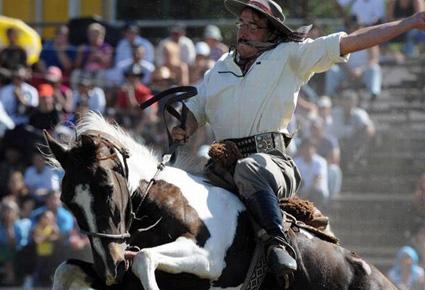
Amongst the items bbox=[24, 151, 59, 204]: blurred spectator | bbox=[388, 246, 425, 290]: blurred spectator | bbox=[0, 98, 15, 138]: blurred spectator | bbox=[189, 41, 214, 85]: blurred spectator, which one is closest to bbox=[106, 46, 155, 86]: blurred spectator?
→ bbox=[189, 41, 214, 85]: blurred spectator

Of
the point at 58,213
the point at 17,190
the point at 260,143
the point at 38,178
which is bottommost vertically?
the point at 58,213

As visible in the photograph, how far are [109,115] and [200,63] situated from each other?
4.34 ft

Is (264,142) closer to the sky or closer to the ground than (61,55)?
closer to the sky

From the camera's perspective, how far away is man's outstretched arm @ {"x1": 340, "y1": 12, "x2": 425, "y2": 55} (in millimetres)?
7293

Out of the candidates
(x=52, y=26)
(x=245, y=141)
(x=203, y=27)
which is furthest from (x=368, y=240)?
(x=245, y=141)

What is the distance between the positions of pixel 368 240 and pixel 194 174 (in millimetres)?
8162

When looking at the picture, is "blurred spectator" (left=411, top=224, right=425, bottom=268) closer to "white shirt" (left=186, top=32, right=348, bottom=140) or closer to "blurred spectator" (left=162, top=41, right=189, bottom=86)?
"blurred spectator" (left=162, top=41, right=189, bottom=86)

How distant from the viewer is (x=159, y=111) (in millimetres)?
15742

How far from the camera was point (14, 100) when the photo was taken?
53.1 ft

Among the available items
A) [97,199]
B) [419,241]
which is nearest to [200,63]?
[419,241]

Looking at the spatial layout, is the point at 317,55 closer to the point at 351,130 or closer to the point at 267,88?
the point at 267,88

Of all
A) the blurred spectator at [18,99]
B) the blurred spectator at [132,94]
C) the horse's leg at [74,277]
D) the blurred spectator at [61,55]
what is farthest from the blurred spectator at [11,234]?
the horse's leg at [74,277]

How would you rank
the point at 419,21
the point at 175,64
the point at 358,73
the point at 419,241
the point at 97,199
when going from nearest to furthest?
the point at 97,199 < the point at 419,21 < the point at 419,241 < the point at 358,73 < the point at 175,64

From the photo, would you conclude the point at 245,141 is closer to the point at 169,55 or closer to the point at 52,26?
the point at 169,55
